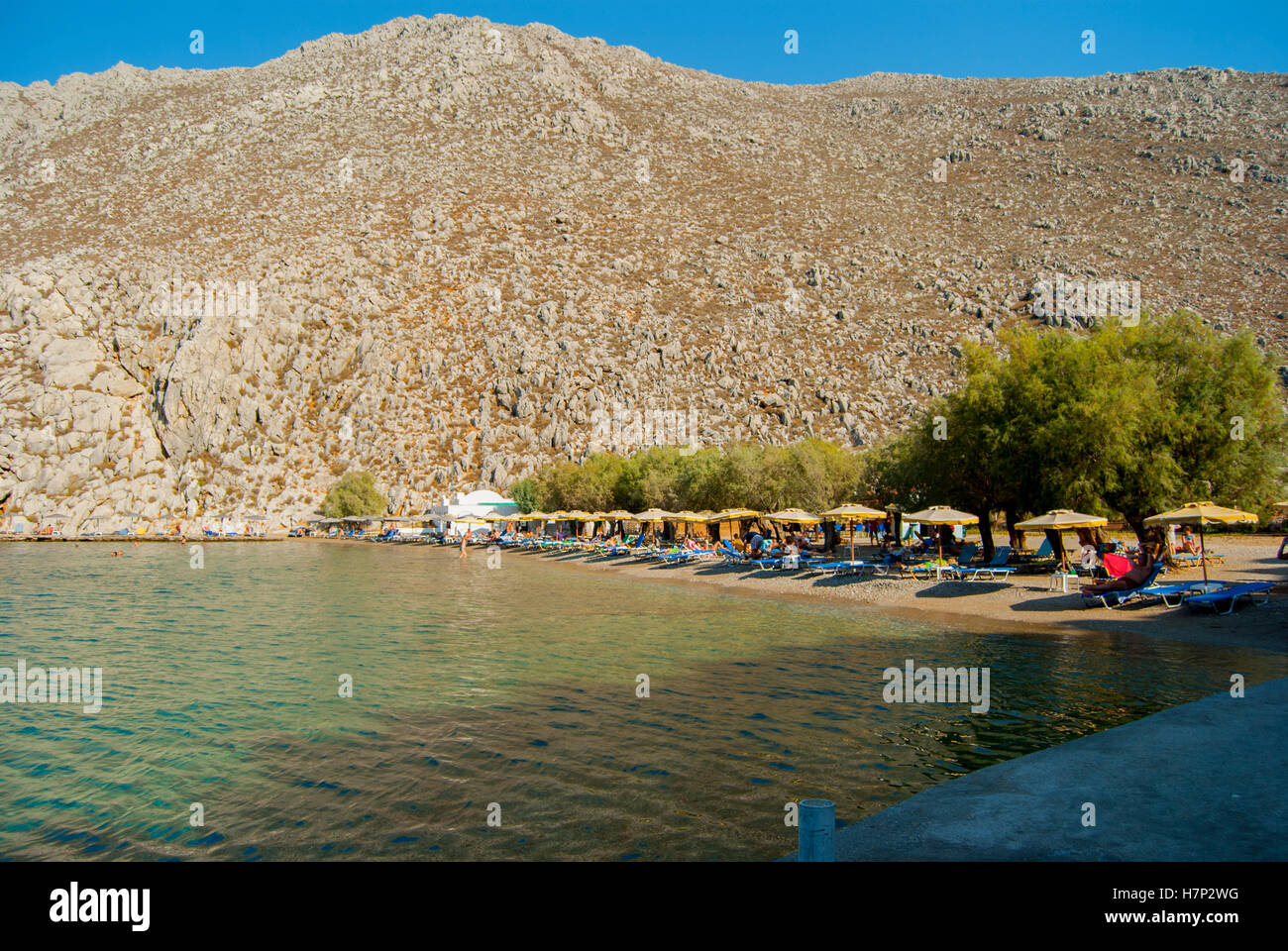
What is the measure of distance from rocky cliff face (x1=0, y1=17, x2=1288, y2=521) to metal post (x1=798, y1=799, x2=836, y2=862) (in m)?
70.9

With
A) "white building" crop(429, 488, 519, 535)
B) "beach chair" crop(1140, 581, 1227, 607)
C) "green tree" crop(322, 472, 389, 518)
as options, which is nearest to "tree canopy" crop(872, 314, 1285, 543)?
"beach chair" crop(1140, 581, 1227, 607)

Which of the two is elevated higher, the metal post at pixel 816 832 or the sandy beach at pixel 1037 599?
the metal post at pixel 816 832

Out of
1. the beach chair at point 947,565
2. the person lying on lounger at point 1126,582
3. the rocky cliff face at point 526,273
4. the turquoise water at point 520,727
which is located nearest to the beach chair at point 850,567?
the beach chair at point 947,565

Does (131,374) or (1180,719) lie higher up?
(131,374)

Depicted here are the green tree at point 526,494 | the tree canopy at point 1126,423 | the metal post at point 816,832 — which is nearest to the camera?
the metal post at point 816,832

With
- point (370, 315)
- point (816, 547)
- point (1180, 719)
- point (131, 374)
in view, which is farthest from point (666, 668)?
point (131, 374)

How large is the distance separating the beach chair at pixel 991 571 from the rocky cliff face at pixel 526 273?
44.6 meters

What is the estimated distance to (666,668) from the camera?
16562mm

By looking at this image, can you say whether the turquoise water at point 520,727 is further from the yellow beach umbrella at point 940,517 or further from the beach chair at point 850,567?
the beach chair at point 850,567

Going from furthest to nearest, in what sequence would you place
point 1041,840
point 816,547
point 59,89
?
point 59,89
point 816,547
point 1041,840

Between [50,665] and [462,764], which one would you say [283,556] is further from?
[462,764]

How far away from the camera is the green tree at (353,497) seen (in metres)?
86.2

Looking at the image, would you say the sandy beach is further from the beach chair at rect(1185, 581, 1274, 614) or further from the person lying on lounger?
the person lying on lounger
